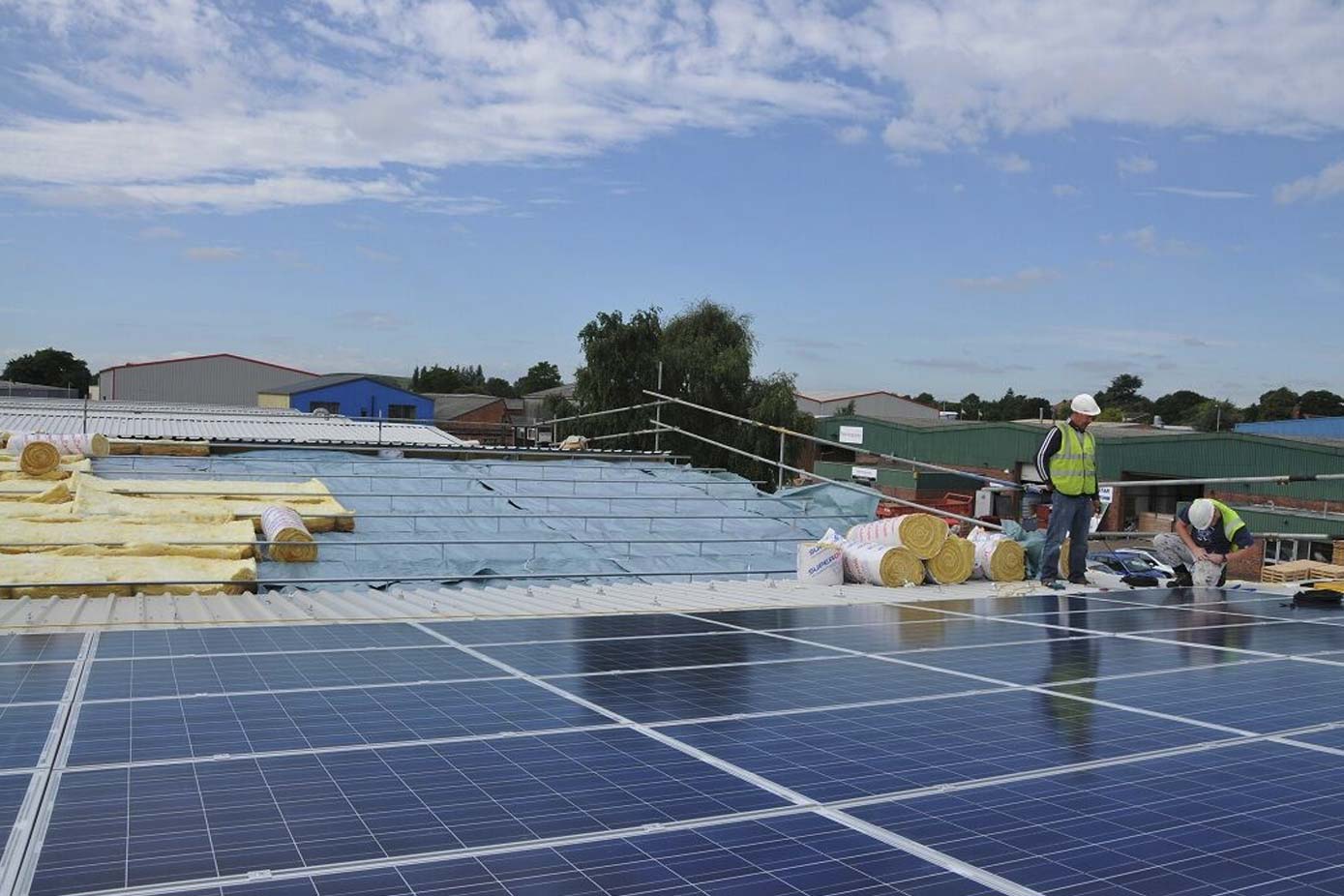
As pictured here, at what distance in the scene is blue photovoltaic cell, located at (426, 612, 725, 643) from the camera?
34.3ft

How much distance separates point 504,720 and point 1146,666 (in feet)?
17.8

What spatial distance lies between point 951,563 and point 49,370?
474 feet

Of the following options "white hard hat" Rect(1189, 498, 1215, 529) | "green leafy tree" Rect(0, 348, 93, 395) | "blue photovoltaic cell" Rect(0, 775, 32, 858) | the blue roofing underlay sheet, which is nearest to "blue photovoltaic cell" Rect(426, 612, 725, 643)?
the blue roofing underlay sheet

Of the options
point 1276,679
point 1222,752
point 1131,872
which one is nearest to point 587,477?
point 1276,679

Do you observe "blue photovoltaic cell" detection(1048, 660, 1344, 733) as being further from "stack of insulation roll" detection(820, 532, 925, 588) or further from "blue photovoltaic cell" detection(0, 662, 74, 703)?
"blue photovoltaic cell" detection(0, 662, 74, 703)

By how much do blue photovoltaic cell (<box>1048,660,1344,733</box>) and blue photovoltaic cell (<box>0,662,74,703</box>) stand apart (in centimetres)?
693

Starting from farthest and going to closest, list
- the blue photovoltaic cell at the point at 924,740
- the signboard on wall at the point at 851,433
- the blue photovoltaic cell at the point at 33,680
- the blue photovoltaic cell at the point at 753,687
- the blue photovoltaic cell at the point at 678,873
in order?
1. the signboard on wall at the point at 851,433
2. the blue photovoltaic cell at the point at 753,687
3. the blue photovoltaic cell at the point at 33,680
4. the blue photovoltaic cell at the point at 924,740
5. the blue photovoltaic cell at the point at 678,873

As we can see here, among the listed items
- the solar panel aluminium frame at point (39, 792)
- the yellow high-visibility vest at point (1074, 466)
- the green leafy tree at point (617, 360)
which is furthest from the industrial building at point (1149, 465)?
the solar panel aluminium frame at point (39, 792)

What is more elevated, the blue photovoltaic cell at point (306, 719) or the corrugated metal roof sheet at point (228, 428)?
the corrugated metal roof sheet at point (228, 428)

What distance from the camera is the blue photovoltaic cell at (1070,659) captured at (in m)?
9.16

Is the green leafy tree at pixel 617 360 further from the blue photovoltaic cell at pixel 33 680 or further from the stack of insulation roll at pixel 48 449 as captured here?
the blue photovoltaic cell at pixel 33 680

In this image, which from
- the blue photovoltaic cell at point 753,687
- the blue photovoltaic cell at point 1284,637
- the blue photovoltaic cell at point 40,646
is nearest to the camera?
the blue photovoltaic cell at point 753,687

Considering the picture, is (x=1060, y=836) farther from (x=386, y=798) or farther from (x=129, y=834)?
(x=129, y=834)

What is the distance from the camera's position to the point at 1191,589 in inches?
615
